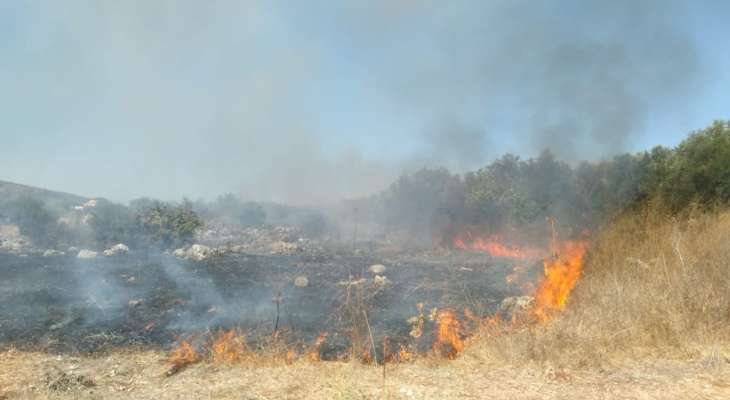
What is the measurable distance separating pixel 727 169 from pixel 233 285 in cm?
1293

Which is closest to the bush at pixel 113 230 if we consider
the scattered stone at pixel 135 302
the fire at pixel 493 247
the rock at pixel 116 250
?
the rock at pixel 116 250

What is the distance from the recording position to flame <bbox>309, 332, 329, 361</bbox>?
5.81m

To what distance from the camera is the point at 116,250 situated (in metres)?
16.8

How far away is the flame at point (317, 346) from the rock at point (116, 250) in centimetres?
1244

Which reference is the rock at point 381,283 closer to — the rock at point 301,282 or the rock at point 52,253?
the rock at point 301,282

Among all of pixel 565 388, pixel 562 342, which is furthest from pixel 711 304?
pixel 565 388

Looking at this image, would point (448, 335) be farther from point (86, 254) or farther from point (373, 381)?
point (86, 254)

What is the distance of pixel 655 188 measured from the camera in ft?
41.1

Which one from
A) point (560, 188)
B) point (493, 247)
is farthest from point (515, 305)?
point (560, 188)

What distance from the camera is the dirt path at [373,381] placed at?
160 inches

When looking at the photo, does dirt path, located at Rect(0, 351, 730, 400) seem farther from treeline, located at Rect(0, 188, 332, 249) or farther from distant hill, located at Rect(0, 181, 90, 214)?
distant hill, located at Rect(0, 181, 90, 214)

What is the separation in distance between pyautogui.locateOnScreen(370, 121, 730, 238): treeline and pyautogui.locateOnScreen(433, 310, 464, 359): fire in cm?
612

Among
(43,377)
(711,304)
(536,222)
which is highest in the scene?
(536,222)

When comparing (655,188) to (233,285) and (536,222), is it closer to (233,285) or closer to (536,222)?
(536,222)
